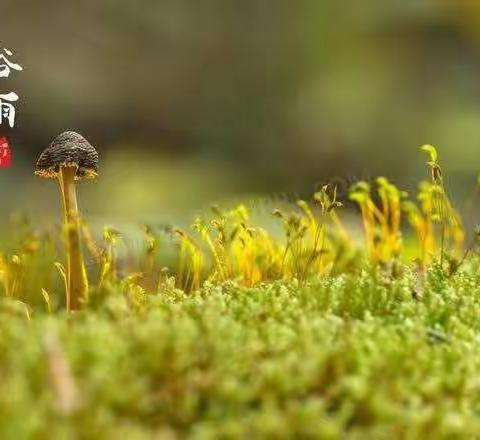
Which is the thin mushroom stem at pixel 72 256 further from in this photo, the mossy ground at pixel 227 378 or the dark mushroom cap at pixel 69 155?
the mossy ground at pixel 227 378

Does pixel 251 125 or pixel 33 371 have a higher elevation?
pixel 251 125

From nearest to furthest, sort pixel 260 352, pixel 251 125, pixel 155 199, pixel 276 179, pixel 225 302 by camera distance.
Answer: pixel 260 352
pixel 225 302
pixel 155 199
pixel 276 179
pixel 251 125

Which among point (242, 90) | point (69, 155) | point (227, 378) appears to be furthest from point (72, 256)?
point (242, 90)

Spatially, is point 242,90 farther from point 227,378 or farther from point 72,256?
point 227,378

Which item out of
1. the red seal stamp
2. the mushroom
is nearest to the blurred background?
the red seal stamp

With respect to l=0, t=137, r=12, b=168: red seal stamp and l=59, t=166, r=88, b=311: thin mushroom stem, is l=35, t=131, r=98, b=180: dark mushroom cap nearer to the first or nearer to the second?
l=59, t=166, r=88, b=311: thin mushroom stem

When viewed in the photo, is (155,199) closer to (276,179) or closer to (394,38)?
(276,179)

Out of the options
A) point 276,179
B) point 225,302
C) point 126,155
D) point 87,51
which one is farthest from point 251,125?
point 225,302
